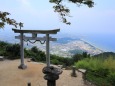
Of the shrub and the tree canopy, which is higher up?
the tree canopy

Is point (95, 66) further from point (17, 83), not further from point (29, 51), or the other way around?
point (29, 51)

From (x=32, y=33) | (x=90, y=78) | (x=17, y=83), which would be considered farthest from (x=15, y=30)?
(x=90, y=78)

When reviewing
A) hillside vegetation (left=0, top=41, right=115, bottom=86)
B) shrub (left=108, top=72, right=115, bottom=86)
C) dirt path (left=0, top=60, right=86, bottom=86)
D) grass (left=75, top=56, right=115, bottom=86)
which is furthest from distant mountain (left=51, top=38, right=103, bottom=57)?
shrub (left=108, top=72, right=115, bottom=86)

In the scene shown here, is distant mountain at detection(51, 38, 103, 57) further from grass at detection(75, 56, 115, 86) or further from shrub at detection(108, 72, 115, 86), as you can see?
shrub at detection(108, 72, 115, 86)

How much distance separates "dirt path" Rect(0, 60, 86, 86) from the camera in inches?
593

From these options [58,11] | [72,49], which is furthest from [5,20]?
[72,49]

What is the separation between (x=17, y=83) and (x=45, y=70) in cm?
772

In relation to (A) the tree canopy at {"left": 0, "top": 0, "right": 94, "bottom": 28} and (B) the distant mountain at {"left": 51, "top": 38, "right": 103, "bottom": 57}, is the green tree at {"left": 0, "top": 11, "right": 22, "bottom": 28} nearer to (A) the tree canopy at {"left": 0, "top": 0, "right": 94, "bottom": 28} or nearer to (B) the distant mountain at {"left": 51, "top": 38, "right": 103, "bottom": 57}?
(A) the tree canopy at {"left": 0, "top": 0, "right": 94, "bottom": 28}

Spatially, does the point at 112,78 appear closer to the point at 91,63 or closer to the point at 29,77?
the point at 91,63

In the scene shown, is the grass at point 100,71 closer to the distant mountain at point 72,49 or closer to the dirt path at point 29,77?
the dirt path at point 29,77

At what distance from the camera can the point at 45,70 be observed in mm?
7629

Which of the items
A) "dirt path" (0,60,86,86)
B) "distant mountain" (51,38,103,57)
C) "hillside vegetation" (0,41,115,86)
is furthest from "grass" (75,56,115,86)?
"distant mountain" (51,38,103,57)

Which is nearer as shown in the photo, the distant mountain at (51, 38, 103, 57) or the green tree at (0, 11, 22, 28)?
the green tree at (0, 11, 22, 28)

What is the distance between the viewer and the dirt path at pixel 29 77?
49.4ft
